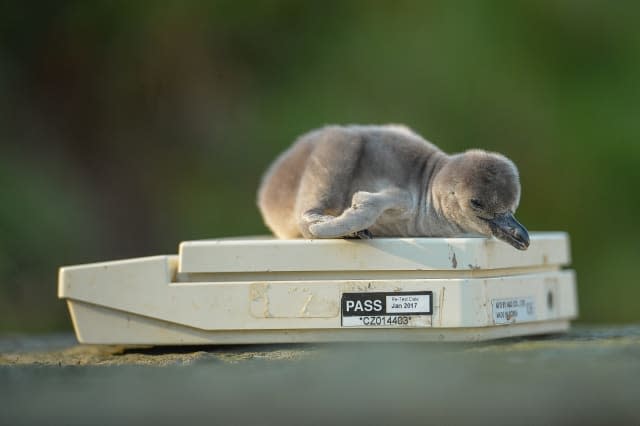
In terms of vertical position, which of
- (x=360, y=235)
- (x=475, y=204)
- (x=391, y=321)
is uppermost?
(x=475, y=204)

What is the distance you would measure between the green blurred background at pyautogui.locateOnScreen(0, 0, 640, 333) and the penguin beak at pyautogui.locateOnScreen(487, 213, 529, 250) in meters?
4.12

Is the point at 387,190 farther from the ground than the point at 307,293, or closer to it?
farther from the ground

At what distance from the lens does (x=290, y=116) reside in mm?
8562

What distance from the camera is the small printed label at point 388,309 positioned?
A: 3.41 m

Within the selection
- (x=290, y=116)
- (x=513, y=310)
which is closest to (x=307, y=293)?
(x=513, y=310)

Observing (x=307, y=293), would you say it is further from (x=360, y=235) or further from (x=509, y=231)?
(x=509, y=231)

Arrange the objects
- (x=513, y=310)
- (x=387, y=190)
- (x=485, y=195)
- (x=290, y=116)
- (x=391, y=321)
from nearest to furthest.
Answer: (x=391, y=321) < (x=513, y=310) < (x=485, y=195) < (x=387, y=190) < (x=290, y=116)

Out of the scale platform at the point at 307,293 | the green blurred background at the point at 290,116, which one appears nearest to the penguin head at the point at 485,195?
the scale platform at the point at 307,293

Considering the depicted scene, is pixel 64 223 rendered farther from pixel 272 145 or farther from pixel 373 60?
pixel 373 60

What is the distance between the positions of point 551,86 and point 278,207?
4.41 meters

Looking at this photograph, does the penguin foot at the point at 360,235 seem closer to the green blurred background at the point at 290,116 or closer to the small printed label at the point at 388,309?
the small printed label at the point at 388,309

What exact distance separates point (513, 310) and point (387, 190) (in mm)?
780

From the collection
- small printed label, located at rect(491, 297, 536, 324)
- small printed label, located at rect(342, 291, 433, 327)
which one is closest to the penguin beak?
small printed label, located at rect(491, 297, 536, 324)

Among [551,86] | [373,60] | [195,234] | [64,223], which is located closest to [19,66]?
[64,223]
